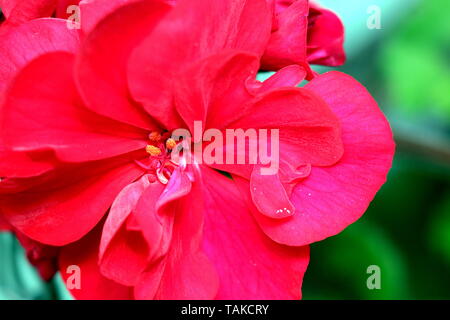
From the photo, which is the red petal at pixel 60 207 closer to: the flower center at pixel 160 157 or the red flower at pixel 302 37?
the flower center at pixel 160 157

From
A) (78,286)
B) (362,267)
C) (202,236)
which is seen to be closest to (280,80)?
(202,236)

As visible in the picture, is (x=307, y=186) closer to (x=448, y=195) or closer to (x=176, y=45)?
(x=176, y=45)

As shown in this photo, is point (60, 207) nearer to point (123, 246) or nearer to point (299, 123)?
point (123, 246)

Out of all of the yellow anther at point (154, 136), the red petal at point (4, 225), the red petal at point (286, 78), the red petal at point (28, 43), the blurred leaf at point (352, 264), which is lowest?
the blurred leaf at point (352, 264)

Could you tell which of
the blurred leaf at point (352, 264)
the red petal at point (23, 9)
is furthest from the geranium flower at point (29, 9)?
the blurred leaf at point (352, 264)

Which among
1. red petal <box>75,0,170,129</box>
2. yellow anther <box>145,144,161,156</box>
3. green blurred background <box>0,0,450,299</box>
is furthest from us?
green blurred background <box>0,0,450,299</box>

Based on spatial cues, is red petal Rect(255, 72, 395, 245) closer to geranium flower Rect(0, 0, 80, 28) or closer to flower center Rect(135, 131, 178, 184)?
flower center Rect(135, 131, 178, 184)

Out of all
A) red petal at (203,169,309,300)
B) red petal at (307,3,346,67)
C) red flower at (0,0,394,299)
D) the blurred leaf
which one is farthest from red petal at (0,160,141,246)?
the blurred leaf
